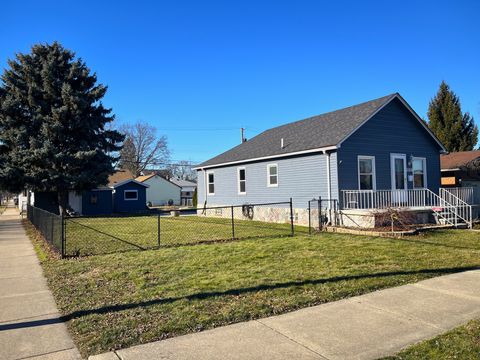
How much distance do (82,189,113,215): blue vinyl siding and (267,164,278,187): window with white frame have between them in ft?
64.0

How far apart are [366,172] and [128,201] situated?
86.0 ft

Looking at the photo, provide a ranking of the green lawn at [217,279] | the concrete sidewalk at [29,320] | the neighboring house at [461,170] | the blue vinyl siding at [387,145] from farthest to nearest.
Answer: the neighboring house at [461,170] < the blue vinyl siding at [387,145] < the green lawn at [217,279] < the concrete sidewalk at [29,320]

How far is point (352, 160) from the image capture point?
15.9 metres

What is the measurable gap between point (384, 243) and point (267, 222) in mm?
8420

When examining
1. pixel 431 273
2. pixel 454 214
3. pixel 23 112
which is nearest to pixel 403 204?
pixel 454 214

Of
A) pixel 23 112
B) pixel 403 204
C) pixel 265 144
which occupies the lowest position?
pixel 403 204

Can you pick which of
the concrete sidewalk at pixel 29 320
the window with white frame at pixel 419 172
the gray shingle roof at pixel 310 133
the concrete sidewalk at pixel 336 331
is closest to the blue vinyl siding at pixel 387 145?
the window with white frame at pixel 419 172

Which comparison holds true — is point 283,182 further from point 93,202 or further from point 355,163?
point 93,202

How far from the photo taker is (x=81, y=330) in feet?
15.1

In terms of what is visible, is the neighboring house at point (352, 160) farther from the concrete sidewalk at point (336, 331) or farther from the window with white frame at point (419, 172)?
the concrete sidewalk at point (336, 331)

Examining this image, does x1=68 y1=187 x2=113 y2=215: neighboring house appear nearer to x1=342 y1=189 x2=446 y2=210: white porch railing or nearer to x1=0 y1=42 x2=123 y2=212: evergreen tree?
x1=0 y1=42 x2=123 y2=212: evergreen tree

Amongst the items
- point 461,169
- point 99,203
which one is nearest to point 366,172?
point 461,169

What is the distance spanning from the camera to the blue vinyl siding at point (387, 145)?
15.8 metres

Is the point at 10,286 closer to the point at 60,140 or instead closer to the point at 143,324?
the point at 143,324
